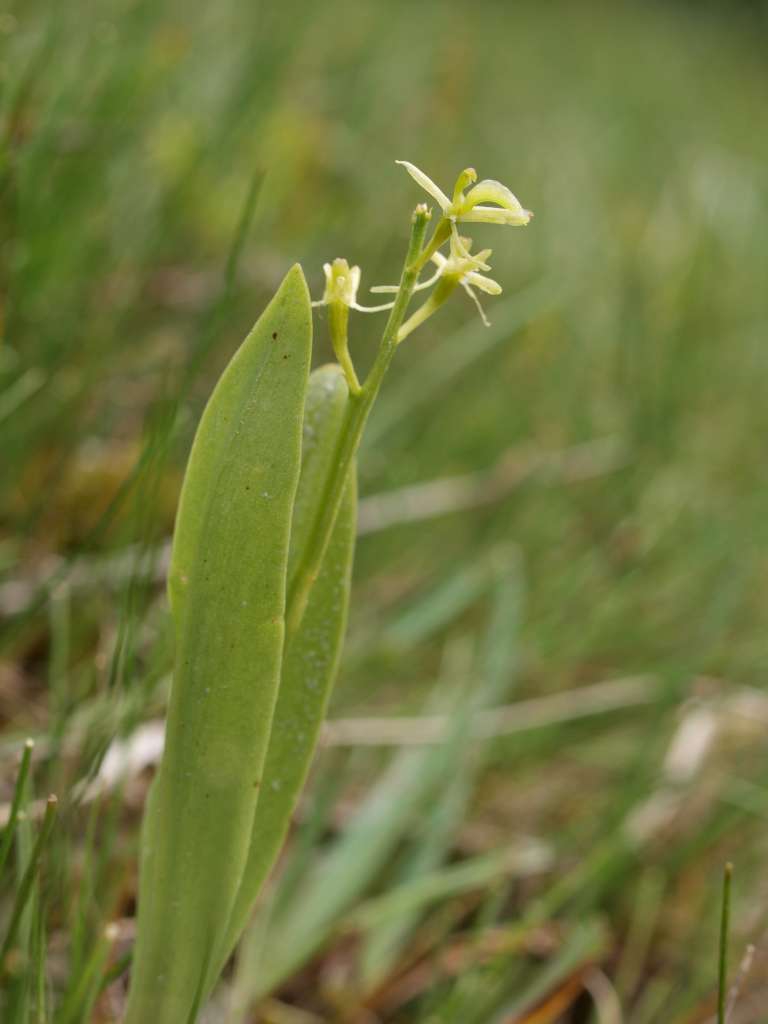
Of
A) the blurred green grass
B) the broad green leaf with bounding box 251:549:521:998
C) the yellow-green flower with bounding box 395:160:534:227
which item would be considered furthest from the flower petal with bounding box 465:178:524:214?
the broad green leaf with bounding box 251:549:521:998

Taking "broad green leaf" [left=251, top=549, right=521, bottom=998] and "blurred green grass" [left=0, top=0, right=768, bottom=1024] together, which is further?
"blurred green grass" [left=0, top=0, right=768, bottom=1024]

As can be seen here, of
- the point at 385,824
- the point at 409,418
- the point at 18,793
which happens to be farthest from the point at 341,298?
the point at 409,418

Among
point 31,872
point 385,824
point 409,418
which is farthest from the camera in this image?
point 409,418

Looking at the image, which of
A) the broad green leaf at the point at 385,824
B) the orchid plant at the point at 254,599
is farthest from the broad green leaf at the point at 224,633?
the broad green leaf at the point at 385,824

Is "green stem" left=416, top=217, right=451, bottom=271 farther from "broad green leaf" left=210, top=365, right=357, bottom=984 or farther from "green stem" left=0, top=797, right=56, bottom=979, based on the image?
"green stem" left=0, top=797, right=56, bottom=979

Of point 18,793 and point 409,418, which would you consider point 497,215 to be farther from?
point 409,418

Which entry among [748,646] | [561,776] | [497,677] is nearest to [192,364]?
[497,677]

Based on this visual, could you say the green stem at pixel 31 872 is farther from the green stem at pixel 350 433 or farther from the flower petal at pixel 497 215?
the flower petal at pixel 497 215
